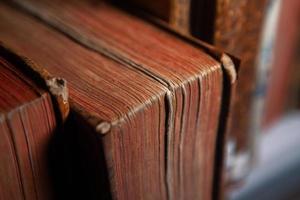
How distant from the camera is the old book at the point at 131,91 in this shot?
0.45m

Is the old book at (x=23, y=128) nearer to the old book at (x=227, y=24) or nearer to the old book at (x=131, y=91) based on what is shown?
the old book at (x=131, y=91)

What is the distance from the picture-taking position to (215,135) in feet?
1.89

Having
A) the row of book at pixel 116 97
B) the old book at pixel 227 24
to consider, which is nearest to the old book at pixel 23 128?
the row of book at pixel 116 97

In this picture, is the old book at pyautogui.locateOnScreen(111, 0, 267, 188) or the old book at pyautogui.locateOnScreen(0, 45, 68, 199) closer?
the old book at pyautogui.locateOnScreen(0, 45, 68, 199)

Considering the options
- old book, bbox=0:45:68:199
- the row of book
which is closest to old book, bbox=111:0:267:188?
the row of book

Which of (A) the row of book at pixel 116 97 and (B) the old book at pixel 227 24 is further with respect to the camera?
(B) the old book at pixel 227 24

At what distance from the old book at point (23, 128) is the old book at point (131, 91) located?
0.11ft

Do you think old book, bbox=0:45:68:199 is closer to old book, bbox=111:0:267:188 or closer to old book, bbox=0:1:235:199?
old book, bbox=0:1:235:199

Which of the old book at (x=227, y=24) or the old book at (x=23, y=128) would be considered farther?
the old book at (x=227, y=24)

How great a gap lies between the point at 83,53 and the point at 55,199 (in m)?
0.17

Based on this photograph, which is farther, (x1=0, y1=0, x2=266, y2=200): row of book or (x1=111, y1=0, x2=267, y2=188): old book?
(x1=111, y1=0, x2=267, y2=188): old book

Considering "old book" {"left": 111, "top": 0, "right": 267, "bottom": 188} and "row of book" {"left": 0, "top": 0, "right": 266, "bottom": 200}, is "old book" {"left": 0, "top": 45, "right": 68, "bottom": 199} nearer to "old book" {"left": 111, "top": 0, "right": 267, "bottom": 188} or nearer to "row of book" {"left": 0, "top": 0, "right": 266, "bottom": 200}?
"row of book" {"left": 0, "top": 0, "right": 266, "bottom": 200}

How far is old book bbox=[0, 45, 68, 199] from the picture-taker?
1.36ft

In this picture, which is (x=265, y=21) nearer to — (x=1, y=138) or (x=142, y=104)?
(x=142, y=104)
